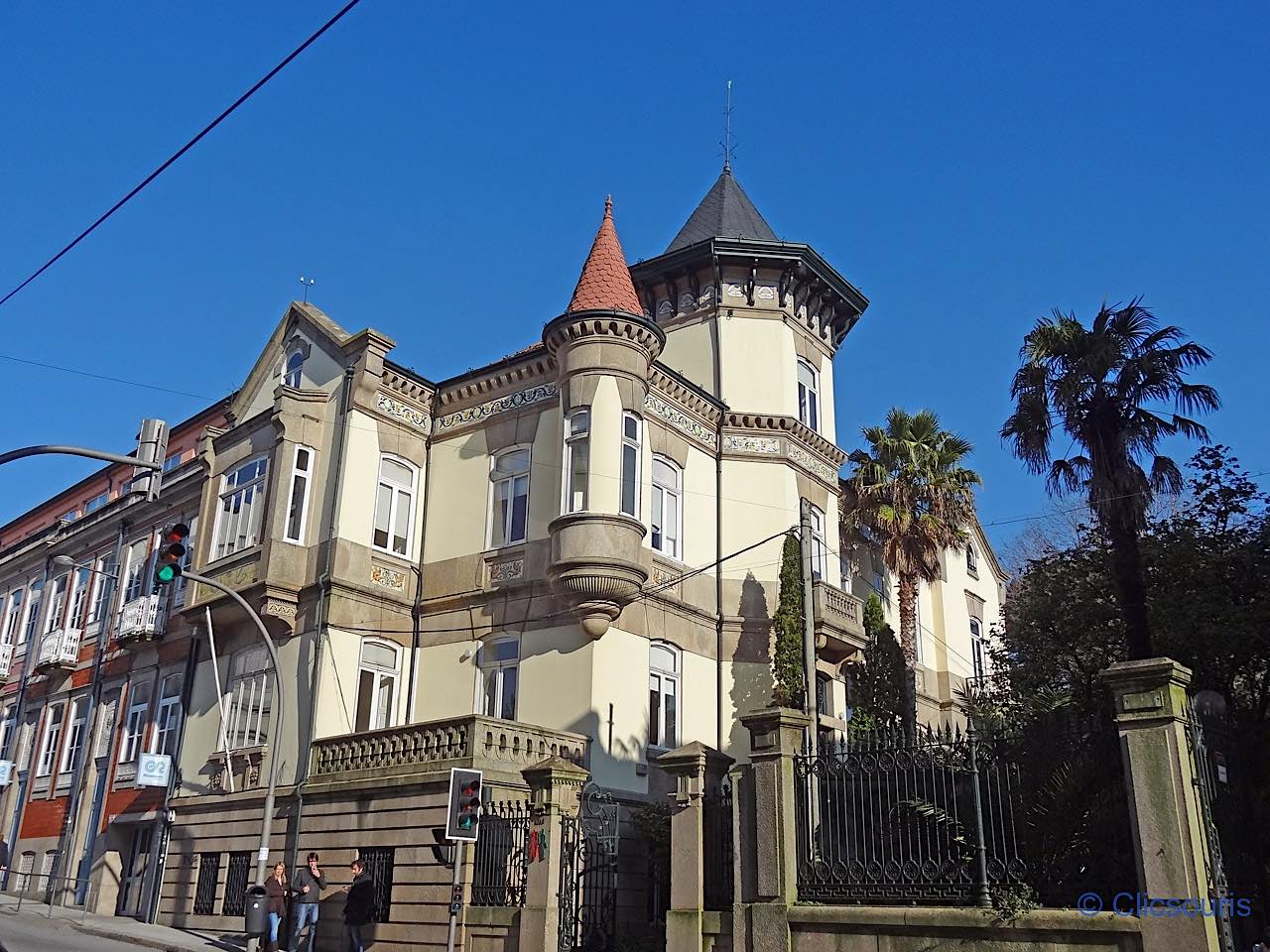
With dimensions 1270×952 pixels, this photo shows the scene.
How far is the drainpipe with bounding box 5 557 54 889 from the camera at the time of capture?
111 feet

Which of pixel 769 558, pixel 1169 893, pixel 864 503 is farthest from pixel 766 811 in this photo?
pixel 864 503

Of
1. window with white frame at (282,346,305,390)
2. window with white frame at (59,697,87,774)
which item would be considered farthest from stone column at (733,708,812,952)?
window with white frame at (59,697,87,774)

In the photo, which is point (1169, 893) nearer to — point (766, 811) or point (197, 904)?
point (766, 811)

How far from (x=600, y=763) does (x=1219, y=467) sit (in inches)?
515

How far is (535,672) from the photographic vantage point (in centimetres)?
2388

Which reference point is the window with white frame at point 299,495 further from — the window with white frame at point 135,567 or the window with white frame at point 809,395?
the window with white frame at point 809,395

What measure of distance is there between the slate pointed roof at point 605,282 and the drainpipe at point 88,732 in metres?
17.0

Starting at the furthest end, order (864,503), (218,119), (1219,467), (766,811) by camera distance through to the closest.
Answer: (864,503)
(1219,467)
(766,811)
(218,119)

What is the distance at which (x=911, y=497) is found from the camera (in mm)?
32562

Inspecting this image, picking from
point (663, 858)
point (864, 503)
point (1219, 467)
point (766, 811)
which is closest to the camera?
point (766, 811)

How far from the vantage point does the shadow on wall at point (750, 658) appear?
2591 cm

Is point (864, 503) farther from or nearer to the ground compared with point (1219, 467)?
farther from the ground

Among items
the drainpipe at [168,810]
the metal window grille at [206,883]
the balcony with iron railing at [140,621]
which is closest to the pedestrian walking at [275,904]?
the metal window grille at [206,883]

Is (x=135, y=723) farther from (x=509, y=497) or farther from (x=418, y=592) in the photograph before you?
(x=509, y=497)
